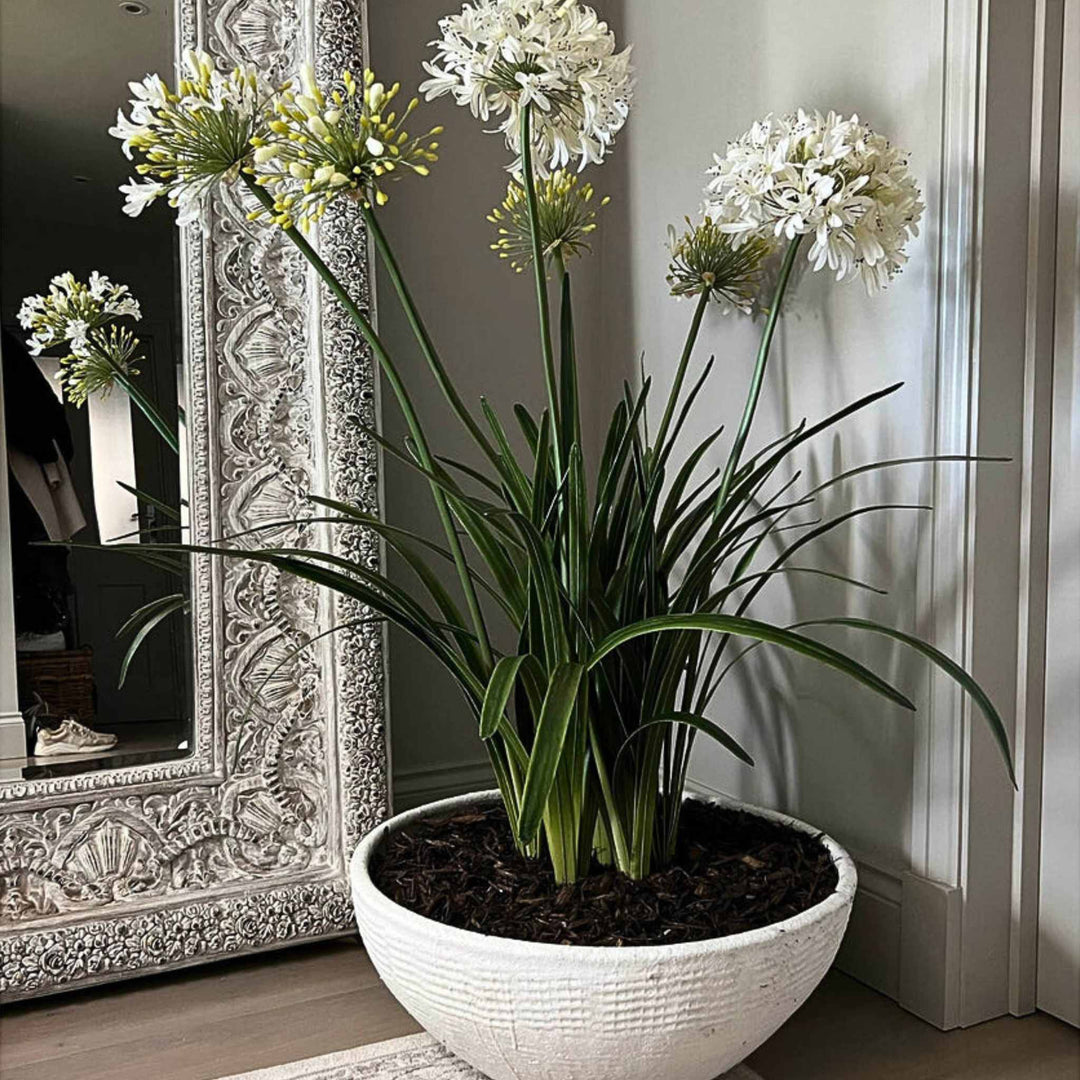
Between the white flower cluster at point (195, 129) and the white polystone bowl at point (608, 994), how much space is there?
Answer: 0.68 metres

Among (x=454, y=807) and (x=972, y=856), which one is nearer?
(x=972, y=856)

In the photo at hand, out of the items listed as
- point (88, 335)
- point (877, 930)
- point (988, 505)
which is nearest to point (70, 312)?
point (88, 335)

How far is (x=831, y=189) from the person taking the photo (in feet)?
3.48

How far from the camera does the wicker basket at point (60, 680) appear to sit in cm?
131

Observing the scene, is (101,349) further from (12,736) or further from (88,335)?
(12,736)

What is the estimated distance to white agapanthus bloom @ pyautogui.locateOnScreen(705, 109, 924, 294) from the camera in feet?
3.50

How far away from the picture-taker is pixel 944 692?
1228 mm

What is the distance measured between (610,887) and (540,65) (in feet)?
2.51

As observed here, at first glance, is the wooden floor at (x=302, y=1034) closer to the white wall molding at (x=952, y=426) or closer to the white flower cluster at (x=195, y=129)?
the white wall molding at (x=952, y=426)

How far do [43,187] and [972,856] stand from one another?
1.32 m

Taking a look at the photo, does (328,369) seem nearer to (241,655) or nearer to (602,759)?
(241,655)

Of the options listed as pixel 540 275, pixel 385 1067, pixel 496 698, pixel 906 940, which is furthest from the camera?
pixel 906 940

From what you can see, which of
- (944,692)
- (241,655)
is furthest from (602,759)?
(241,655)

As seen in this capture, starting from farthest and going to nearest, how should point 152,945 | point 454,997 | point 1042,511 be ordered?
point 152,945
point 1042,511
point 454,997
